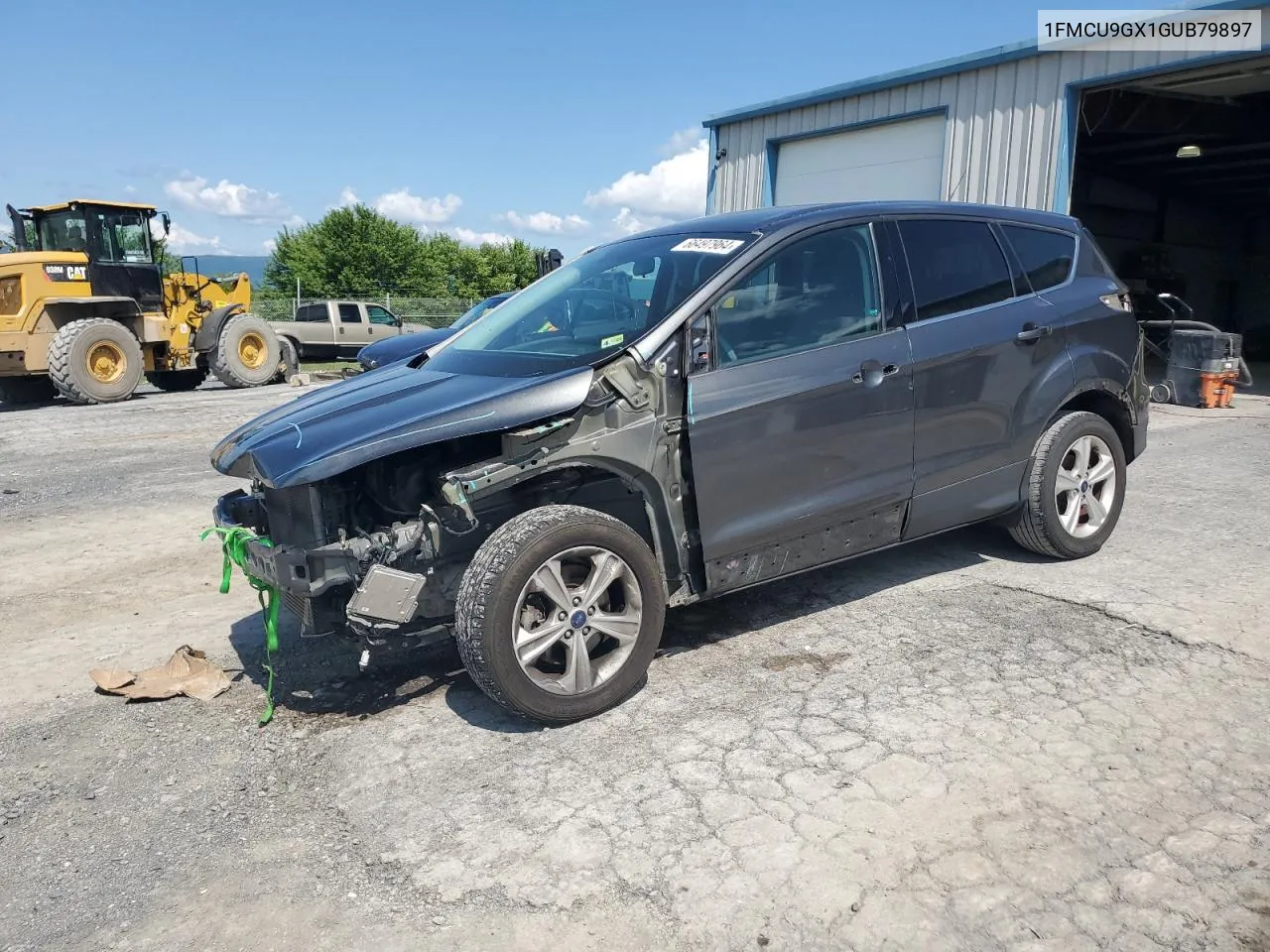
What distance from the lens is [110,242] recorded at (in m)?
15.3

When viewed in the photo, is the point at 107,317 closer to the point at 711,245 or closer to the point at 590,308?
the point at 590,308

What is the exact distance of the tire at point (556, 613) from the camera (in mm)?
3209

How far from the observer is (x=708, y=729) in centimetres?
337

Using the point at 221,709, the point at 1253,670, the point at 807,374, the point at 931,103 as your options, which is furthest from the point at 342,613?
the point at 931,103

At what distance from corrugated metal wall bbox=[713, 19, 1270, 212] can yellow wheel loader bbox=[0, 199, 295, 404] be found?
11052mm

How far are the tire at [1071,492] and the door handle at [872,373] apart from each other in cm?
117

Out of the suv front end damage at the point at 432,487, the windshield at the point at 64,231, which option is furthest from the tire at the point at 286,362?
the suv front end damage at the point at 432,487

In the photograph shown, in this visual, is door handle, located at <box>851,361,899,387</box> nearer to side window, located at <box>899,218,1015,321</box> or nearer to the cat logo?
side window, located at <box>899,218,1015,321</box>

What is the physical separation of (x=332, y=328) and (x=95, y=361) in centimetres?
966

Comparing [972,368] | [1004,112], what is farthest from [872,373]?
[1004,112]

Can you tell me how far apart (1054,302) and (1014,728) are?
8.08ft

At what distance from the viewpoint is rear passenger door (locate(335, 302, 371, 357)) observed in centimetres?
2403

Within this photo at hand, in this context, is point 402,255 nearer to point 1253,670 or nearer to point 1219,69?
point 1219,69

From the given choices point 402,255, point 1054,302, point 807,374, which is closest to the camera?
point 807,374
